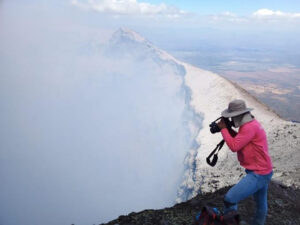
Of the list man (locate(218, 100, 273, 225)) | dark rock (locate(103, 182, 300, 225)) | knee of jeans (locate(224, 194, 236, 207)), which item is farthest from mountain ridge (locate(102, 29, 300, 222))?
knee of jeans (locate(224, 194, 236, 207))

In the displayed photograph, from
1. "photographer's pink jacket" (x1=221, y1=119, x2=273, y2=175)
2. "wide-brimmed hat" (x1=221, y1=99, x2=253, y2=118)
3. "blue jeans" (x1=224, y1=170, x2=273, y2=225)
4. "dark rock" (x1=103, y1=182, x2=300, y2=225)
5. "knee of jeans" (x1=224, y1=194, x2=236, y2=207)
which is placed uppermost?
"wide-brimmed hat" (x1=221, y1=99, x2=253, y2=118)

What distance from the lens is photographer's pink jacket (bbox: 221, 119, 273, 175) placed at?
614cm

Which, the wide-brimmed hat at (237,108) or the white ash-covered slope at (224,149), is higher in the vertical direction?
the wide-brimmed hat at (237,108)

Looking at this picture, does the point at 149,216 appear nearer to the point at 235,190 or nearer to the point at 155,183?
the point at 235,190

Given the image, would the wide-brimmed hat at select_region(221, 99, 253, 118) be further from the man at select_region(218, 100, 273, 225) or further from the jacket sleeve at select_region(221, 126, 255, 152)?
the jacket sleeve at select_region(221, 126, 255, 152)

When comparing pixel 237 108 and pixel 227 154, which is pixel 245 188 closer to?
pixel 237 108

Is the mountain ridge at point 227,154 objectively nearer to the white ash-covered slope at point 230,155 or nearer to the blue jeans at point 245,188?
the white ash-covered slope at point 230,155

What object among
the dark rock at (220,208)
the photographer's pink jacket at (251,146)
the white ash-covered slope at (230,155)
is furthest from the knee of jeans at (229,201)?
the white ash-covered slope at (230,155)

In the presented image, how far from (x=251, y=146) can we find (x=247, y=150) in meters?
0.11

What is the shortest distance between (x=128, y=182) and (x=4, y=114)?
130736 millimetres

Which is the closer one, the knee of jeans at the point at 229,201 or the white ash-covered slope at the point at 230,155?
the knee of jeans at the point at 229,201

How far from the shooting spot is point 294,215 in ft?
32.1

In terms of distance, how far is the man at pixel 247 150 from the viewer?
619 centimetres

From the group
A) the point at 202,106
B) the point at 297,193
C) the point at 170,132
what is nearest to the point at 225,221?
the point at 297,193
